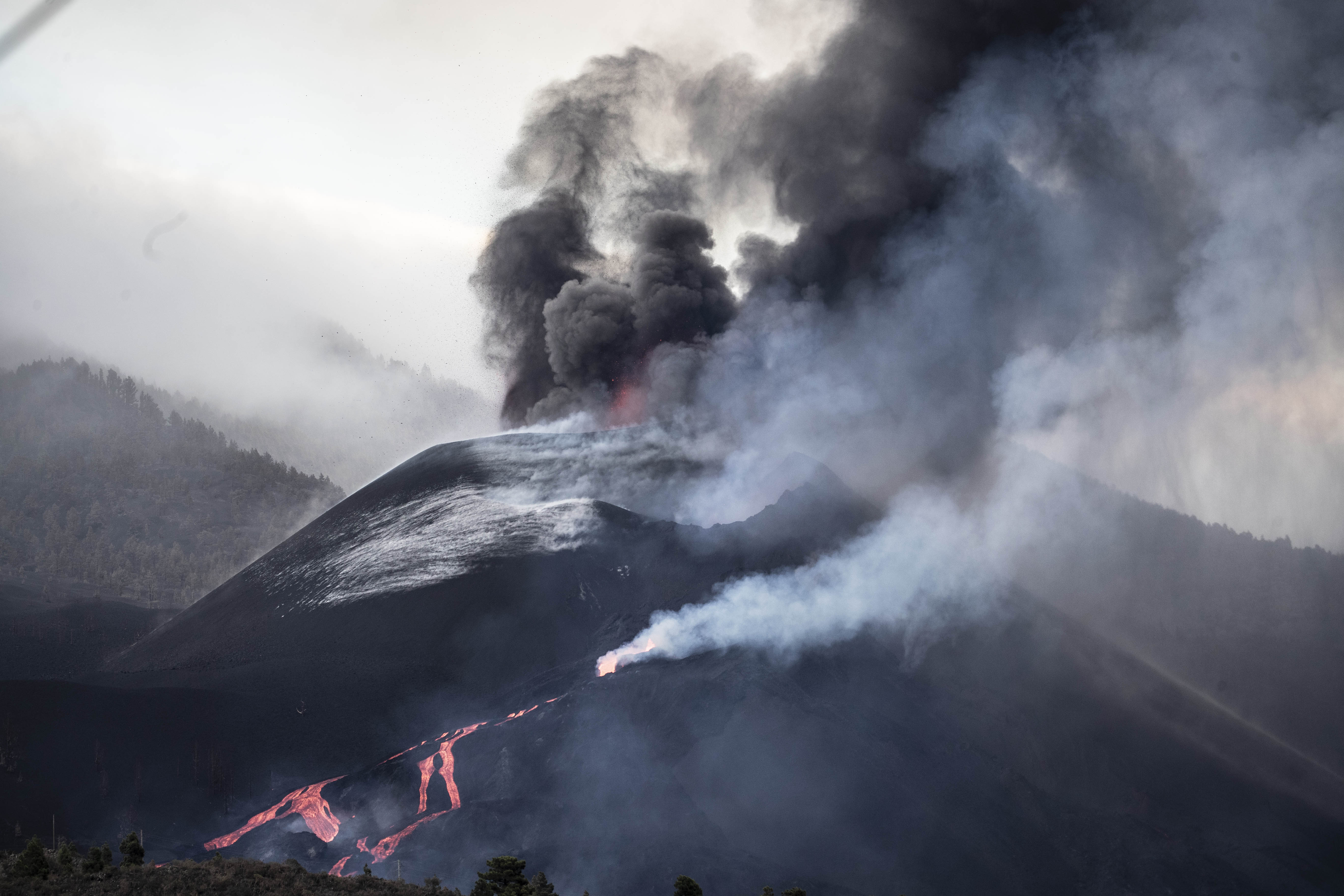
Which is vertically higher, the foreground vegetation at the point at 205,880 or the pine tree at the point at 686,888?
the foreground vegetation at the point at 205,880

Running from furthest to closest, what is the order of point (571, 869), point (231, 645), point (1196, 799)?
point (231, 645), point (1196, 799), point (571, 869)

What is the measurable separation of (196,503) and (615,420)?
412 ft

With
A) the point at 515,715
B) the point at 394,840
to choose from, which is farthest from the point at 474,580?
the point at 394,840

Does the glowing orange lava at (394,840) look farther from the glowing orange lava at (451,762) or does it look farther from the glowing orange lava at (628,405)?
the glowing orange lava at (628,405)

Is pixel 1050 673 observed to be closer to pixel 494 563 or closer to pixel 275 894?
pixel 494 563

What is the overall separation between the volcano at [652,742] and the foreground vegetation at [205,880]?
5.59m

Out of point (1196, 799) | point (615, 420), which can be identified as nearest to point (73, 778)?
point (615, 420)

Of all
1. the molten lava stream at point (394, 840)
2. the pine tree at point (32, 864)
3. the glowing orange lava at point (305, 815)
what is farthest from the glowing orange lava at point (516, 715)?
the pine tree at point (32, 864)

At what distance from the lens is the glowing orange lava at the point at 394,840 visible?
46.4m

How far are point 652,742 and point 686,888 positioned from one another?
14.8 m

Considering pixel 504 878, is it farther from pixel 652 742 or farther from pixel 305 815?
pixel 305 815

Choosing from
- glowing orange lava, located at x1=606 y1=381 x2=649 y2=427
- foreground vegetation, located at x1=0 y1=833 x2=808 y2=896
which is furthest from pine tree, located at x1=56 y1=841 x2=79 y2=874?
glowing orange lava, located at x1=606 y1=381 x2=649 y2=427

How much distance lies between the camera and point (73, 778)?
53.0 m

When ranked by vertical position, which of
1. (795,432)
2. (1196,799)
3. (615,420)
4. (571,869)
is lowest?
(1196,799)
